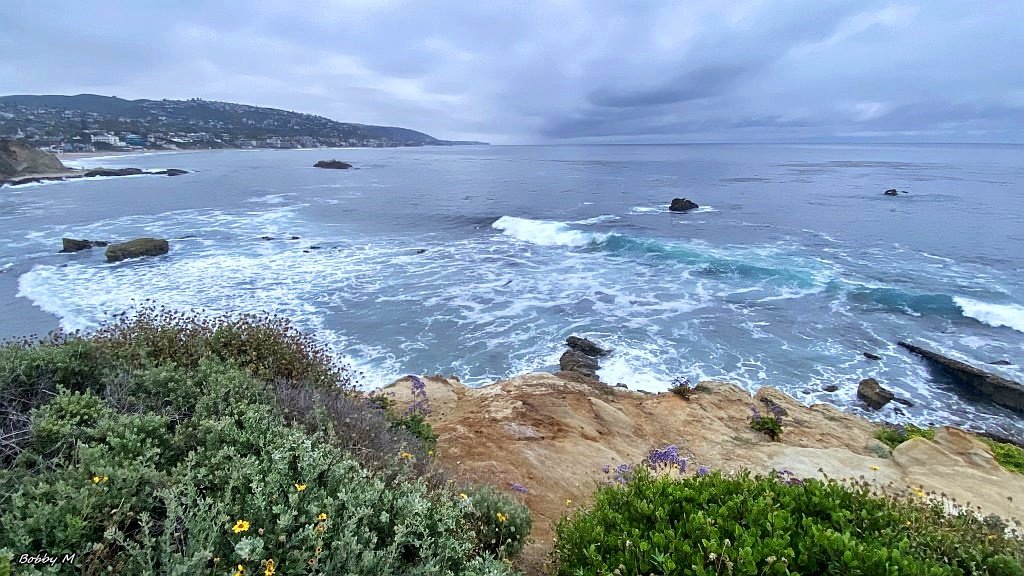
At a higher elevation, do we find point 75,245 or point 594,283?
point 75,245

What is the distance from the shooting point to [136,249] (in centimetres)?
2798

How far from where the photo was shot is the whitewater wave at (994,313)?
19406mm

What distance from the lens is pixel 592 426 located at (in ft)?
33.0

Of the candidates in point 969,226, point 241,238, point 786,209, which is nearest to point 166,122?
point 241,238

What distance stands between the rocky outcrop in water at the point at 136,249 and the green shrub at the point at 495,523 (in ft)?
103

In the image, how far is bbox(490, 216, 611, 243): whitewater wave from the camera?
Answer: 1364 inches

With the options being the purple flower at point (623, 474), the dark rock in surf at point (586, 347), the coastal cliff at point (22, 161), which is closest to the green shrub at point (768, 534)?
the purple flower at point (623, 474)

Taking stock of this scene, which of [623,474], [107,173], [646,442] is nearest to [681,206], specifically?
[646,442]

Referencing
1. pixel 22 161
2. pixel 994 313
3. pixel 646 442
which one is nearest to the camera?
pixel 646 442

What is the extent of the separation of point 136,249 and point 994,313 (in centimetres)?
4128

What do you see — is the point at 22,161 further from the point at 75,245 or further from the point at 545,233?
the point at 545,233

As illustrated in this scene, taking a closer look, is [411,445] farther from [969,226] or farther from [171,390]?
[969,226]

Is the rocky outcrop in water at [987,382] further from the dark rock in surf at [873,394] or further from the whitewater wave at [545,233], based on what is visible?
the whitewater wave at [545,233]

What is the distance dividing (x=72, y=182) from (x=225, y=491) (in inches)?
3384
